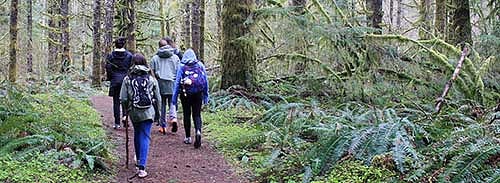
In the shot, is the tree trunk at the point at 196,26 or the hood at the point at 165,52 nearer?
the hood at the point at 165,52

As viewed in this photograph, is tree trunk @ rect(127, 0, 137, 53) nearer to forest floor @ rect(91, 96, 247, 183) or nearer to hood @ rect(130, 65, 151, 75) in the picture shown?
forest floor @ rect(91, 96, 247, 183)

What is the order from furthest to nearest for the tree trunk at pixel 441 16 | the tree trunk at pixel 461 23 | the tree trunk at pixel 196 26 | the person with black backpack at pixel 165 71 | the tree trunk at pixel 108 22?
the tree trunk at pixel 196 26
the tree trunk at pixel 108 22
the tree trunk at pixel 441 16
the tree trunk at pixel 461 23
the person with black backpack at pixel 165 71

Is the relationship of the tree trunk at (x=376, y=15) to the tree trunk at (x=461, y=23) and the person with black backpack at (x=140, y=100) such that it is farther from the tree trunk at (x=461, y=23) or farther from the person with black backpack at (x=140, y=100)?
the person with black backpack at (x=140, y=100)

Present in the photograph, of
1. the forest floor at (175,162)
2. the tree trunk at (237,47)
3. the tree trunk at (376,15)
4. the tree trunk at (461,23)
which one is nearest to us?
the forest floor at (175,162)

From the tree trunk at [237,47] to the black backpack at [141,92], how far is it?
6.43 metres

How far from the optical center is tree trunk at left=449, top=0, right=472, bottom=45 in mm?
13266

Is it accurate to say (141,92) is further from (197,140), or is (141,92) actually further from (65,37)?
(65,37)

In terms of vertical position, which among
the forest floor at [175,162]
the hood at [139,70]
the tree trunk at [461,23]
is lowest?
the forest floor at [175,162]

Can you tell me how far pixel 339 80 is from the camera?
40.0ft

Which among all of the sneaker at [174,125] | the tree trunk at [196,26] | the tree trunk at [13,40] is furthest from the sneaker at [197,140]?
the tree trunk at [196,26]

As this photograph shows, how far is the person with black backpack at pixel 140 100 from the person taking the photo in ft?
22.2

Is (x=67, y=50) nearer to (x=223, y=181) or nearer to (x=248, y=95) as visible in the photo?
(x=248, y=95)

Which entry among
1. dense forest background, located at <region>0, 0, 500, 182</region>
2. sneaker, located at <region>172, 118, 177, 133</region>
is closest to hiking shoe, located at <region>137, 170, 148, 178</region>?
dense forest background, located at <region>0, 0, 500, 182</region>

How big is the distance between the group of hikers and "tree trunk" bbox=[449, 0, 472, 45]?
7.56 meters
